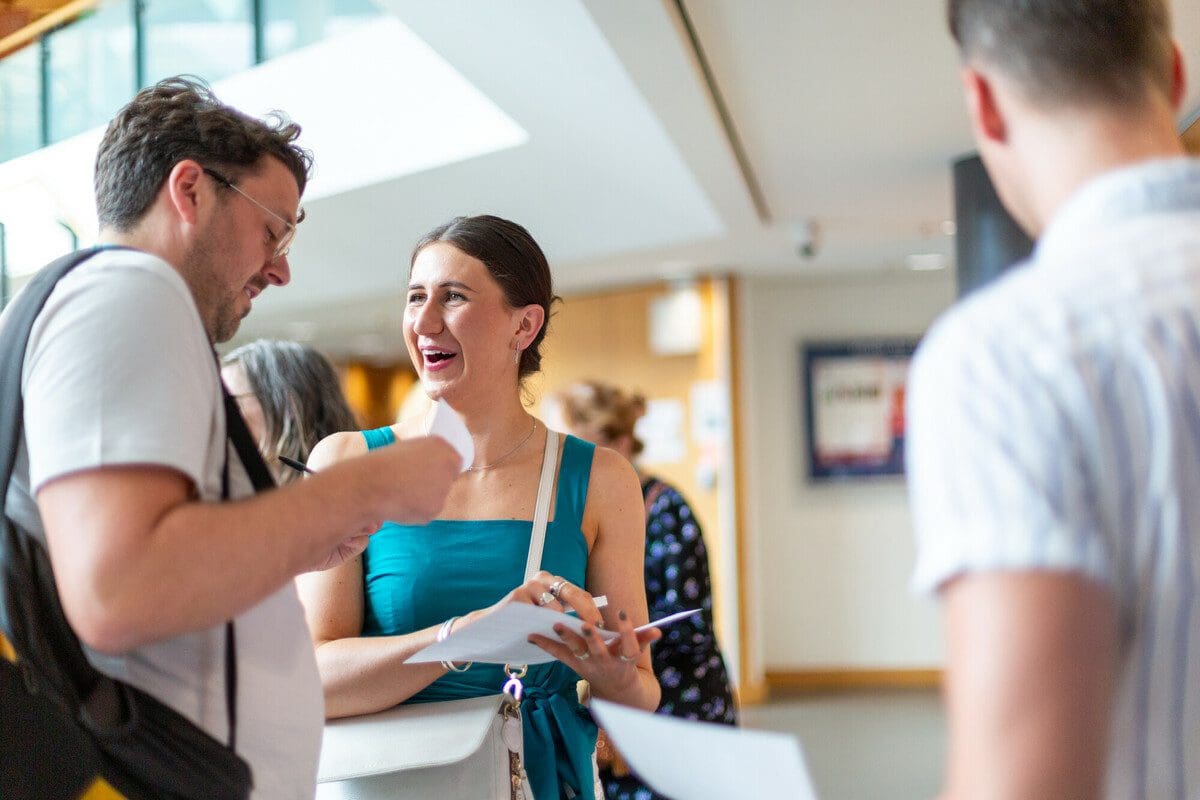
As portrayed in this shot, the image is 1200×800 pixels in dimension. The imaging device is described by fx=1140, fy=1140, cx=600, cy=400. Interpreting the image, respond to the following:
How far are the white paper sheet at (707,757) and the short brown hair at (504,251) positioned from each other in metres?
1.16

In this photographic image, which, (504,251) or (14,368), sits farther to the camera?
(504,251)

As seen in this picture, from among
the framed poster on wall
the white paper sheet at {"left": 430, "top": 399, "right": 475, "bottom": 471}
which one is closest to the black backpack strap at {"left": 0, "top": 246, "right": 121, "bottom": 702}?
the white paper sheet at {"left": 430, "top": 399, "right": 475, "bottom": 471}

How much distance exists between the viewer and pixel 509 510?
203 centimetres

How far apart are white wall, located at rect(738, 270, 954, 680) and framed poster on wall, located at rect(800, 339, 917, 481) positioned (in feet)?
0.32

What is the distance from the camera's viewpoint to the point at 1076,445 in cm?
77

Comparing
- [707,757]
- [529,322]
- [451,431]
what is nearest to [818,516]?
[529,322]

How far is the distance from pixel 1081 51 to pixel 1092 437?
1.04 feet

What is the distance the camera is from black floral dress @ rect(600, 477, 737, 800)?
9.84 feet

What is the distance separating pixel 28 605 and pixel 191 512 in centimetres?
21

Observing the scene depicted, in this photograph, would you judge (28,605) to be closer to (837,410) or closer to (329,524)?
(329,524)

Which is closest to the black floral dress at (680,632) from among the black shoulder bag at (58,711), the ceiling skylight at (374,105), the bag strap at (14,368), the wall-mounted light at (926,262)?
the black shoulder bag at (58,711)

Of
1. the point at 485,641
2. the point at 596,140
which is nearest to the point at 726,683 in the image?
the point at 485,641

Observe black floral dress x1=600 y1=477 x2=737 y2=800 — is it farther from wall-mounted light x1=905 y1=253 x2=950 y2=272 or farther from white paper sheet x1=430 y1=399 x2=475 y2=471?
wall-mounted light x1=905 y1=253 x2=950 y2=272

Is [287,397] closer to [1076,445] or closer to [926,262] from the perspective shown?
[1076,445]
